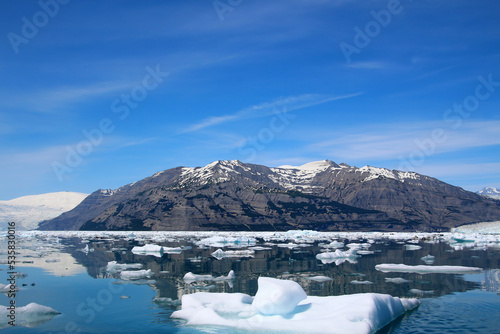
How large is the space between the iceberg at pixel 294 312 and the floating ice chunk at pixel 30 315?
6110 millimetres

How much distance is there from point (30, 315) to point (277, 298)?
38.4 ft

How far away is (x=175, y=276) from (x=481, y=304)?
71.6 feet

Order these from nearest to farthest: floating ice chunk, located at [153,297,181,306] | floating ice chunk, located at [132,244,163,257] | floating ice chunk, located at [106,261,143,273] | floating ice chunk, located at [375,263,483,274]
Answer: floating ice chunk, located at [153,297,181,306] → floating ice chunk, located at [375,263,483,274] → floating ice chunk, located at [106,261,143,273] → floating ice chunk, located at [132,244,163,257]

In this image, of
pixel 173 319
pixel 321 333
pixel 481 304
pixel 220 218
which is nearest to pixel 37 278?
pixel 173 319

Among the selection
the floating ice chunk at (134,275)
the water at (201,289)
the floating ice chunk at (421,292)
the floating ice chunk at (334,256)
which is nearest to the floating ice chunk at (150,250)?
the water at (201,289)

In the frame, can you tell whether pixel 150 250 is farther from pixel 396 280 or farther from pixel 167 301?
pixel 396 280

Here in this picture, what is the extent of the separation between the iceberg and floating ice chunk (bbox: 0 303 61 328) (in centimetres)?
611

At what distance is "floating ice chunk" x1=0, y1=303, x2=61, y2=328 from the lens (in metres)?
17.2

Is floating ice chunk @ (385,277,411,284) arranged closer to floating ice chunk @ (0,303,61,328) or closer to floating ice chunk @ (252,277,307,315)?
floating ice chunk @ (252,277,307,315)

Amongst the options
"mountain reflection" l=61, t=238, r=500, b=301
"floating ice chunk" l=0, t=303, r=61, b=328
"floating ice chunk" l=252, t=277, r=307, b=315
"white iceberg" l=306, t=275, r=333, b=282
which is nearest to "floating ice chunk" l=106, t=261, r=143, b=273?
"mountain reflection" l=61, t=238, r=500, b=301

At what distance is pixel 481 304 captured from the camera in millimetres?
20688

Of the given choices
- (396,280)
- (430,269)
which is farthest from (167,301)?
(430,269)

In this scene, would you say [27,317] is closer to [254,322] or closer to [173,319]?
[173,319]

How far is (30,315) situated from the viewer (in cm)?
1791
